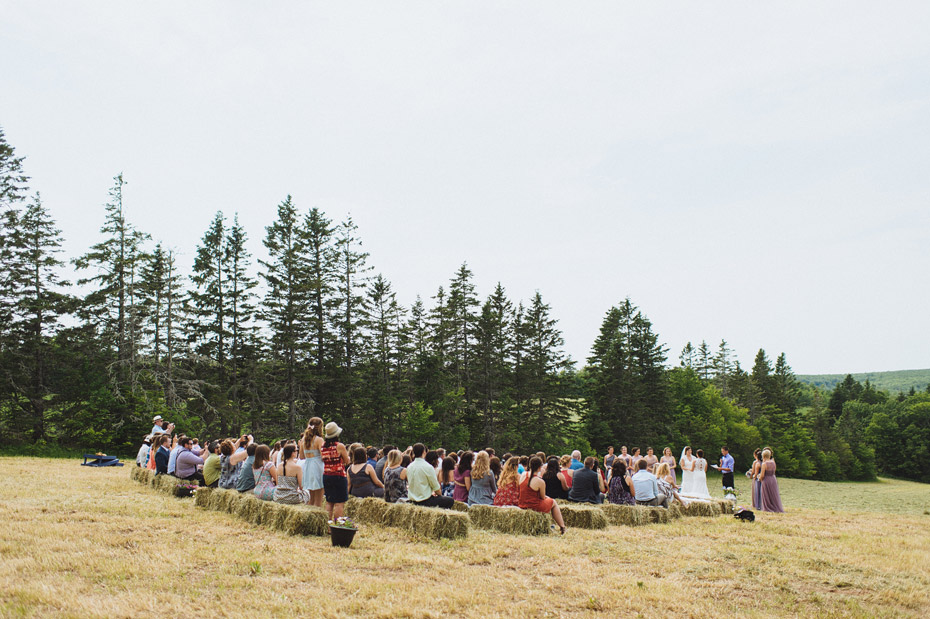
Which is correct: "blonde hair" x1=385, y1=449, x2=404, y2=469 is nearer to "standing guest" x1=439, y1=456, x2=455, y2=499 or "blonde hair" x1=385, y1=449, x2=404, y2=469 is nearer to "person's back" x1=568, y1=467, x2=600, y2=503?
"standing guest" x1=439, y1=456, x2=455, y2=499

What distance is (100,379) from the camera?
34719 millimetres

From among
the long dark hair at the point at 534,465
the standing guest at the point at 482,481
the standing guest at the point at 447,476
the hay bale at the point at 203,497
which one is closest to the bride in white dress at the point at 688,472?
the standing guest at the point at 447,476

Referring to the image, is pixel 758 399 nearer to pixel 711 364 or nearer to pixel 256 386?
pixel 711 364

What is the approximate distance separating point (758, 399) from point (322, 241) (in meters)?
68.5

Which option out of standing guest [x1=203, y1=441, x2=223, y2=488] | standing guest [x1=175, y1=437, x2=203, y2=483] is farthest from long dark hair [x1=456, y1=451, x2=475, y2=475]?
standing guest [x1=175, y1=437, x2=203, y2=483]

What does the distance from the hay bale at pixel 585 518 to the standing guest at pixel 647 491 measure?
2517 millimetres

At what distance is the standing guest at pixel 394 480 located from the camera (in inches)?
461

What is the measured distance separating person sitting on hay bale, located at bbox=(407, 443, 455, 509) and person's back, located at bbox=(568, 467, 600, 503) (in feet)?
11.8

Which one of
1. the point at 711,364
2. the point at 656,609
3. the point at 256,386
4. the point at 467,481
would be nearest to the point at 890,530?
the point at 467,481

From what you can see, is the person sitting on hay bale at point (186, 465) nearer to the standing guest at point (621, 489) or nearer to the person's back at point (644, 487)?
the standing guest at point (621, 489)

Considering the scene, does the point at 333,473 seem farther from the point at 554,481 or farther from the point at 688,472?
the point at 688,472

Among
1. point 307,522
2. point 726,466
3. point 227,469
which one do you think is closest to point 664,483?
point 307,522

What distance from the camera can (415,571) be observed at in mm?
7215

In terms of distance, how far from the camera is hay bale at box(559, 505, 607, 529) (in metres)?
11.3
